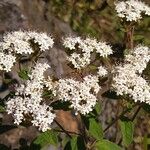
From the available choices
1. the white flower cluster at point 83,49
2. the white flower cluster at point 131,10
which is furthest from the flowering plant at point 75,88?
the white flower cluster at point 131,10

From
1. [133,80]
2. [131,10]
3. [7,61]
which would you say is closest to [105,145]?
[133,80]

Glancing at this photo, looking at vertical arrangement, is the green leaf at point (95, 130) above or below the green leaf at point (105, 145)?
above

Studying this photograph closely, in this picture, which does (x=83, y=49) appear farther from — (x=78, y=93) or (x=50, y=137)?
(x=50, y=137)

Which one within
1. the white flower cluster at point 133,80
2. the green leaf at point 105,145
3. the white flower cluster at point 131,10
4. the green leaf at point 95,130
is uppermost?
the white flower cluster at point 131,10

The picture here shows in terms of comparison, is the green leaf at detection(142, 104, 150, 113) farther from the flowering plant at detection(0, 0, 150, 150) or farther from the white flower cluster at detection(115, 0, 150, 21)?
the white flower cluster at detection(115, 0, 150, 21)

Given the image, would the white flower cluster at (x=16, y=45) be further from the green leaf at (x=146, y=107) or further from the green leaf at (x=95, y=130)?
the green leaf at (x=146, y=107)

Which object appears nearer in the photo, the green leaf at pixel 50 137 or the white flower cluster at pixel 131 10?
the green leaf at pixel 50 137
